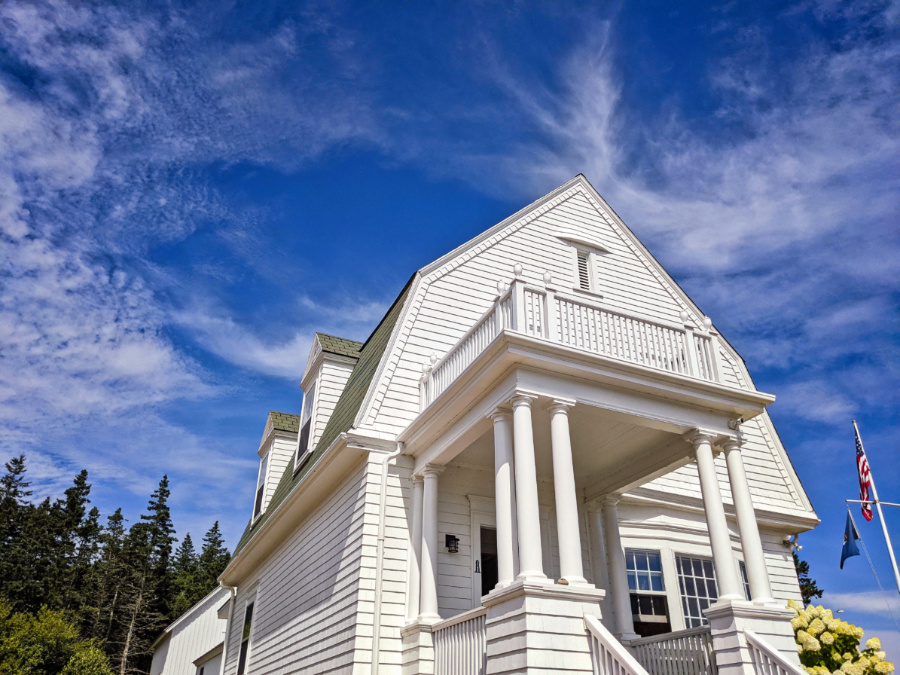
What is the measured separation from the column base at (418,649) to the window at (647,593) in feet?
13.2

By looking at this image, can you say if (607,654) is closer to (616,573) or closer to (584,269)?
(616,573)

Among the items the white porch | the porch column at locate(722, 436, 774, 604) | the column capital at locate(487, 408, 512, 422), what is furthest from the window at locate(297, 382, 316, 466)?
the porch column at locate(722, 436, 774, 604)

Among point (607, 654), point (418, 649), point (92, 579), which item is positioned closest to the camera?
point (607, 654)

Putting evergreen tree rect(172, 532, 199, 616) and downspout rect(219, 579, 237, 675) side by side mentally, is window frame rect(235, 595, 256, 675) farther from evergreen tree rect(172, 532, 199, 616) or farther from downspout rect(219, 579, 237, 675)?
evergreen tree rect(172, 532, 199, 616)

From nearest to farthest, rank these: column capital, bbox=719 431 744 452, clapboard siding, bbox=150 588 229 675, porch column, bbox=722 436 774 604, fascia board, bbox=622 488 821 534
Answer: porch column, bbox=722 436 774 604 → column capital, bbox=719 431 744 452 → fascia board, bbox=622 488 821 534 → clapboard siding, bbox=150 588 229 675

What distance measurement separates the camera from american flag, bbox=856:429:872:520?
50.2 ft

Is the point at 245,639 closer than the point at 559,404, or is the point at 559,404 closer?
the point at 559,404

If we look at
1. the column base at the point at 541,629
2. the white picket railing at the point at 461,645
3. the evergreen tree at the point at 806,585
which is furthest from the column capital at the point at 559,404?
the evergreen tree at the point at 806,585

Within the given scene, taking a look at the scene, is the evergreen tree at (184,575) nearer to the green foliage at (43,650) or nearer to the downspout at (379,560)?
the green foliage at (43,650)

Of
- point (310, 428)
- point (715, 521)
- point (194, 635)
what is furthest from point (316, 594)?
point (194, 635)

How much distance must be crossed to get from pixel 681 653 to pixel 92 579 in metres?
54.4

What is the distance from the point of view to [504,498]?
7.69 meters

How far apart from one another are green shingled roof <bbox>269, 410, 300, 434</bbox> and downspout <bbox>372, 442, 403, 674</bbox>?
26.3 ft

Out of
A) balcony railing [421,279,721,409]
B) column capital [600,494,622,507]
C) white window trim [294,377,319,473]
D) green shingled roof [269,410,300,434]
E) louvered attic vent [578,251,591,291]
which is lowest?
column capital [600,494,622,507]
